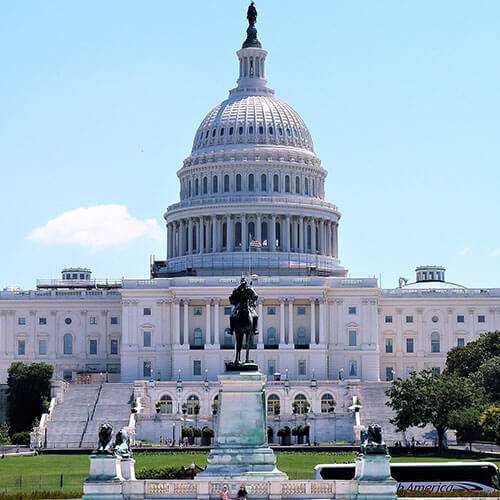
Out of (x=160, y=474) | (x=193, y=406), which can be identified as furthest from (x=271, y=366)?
(x=160, y=474)

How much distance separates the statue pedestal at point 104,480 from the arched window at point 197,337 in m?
105

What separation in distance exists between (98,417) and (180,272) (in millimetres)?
43640

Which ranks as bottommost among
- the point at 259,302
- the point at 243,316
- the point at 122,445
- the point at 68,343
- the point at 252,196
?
the point at 122,445

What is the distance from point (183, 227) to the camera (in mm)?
183875

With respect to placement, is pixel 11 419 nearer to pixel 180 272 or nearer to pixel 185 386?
pixel 185 386

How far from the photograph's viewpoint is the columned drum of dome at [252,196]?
178m

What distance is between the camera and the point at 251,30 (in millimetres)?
188125

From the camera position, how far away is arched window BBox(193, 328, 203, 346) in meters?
168

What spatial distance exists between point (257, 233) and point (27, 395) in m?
43.5

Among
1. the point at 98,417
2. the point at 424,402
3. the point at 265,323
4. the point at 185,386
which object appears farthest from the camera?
the point at 265,323

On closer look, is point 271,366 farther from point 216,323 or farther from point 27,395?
point 27,395

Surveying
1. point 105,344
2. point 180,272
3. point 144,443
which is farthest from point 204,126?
point 144,443

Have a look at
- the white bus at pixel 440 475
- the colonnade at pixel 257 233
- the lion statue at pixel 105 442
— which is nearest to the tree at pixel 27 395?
the colonnade at pixel 257 233

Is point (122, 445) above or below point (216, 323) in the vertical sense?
below
